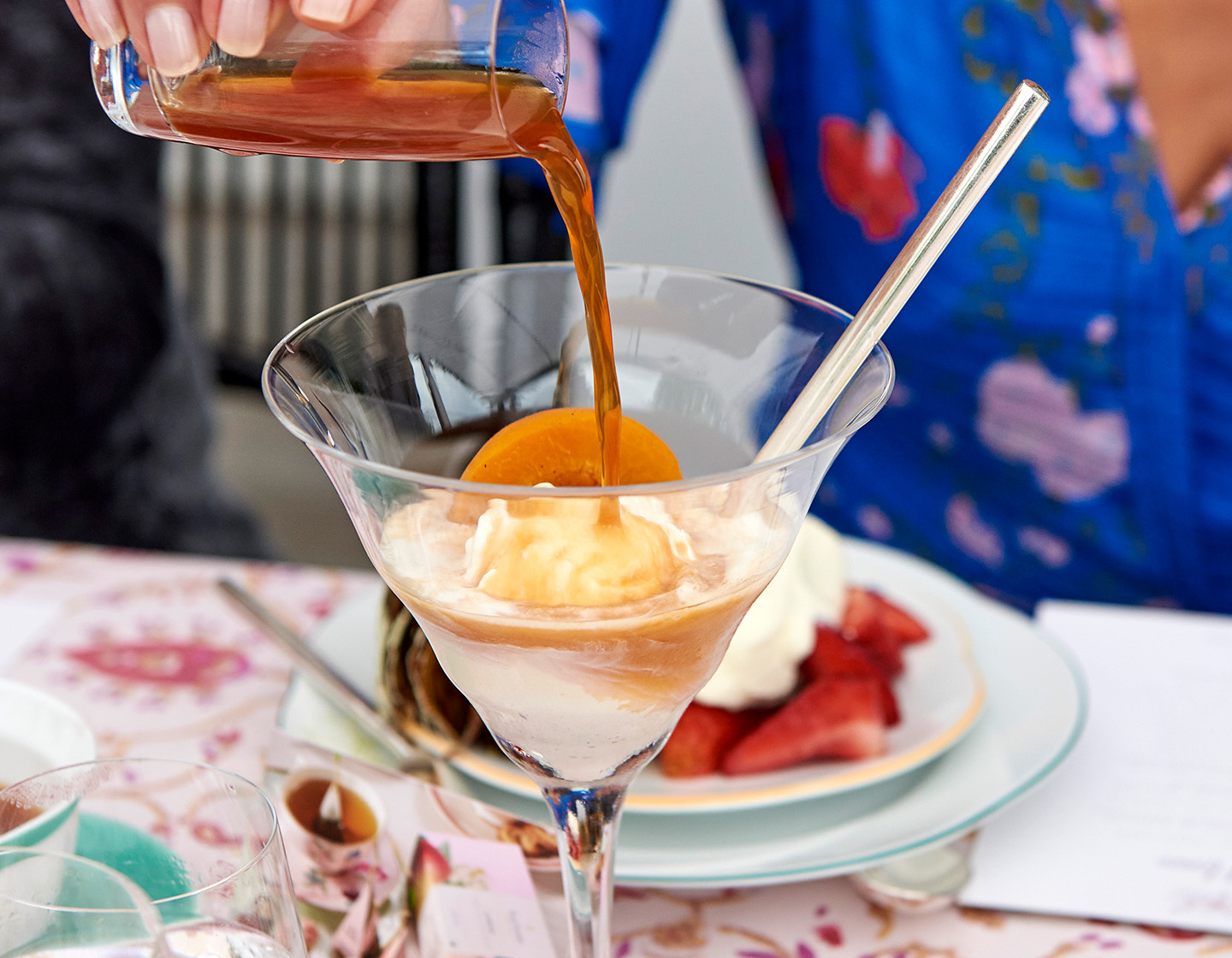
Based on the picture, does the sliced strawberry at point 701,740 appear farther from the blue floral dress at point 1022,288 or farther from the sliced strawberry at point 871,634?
the blue floral dress at point 1022,288

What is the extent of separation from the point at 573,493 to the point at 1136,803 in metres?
0.44

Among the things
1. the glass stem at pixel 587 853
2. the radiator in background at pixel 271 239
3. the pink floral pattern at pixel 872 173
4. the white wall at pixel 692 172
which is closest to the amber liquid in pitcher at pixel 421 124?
the glass stem at pixel 587 853

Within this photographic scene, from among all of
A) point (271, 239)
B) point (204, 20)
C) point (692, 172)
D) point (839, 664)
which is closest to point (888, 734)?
point (839, 664)

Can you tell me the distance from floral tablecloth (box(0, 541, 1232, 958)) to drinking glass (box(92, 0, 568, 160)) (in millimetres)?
352

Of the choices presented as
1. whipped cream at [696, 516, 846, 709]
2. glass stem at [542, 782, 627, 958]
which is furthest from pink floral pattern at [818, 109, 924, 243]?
glass stem at [542, 782, 627, 958]

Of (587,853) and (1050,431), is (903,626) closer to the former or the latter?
(587,853)

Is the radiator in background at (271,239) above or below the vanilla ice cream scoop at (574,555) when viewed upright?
below

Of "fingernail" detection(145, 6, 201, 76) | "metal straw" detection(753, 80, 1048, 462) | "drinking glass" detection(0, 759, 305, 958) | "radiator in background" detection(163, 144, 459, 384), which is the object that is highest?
"fingernail" detection(145, 6, 201, 76)

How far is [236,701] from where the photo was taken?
70 cm

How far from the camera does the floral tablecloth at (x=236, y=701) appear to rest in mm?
533

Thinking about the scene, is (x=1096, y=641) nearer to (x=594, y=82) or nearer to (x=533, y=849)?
(x=533, y=849)

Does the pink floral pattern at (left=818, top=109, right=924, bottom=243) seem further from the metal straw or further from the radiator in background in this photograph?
the radiator in background

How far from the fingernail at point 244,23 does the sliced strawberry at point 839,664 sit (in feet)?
1.37

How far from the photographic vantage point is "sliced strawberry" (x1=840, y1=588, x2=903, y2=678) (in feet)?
2.27
